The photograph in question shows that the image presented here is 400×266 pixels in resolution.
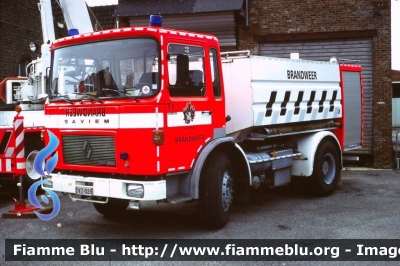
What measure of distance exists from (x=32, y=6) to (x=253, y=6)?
417 inches

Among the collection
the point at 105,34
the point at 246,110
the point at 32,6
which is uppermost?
the point at 32,6

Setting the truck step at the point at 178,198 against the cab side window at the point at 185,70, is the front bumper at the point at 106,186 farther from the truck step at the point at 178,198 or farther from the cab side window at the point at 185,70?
the cab side window at the point at 185,70

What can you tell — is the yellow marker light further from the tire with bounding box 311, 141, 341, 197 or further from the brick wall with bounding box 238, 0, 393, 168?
the brick wall with bounding box 238, 0, 393, 168

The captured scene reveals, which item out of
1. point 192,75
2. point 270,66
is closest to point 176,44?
point 192,75

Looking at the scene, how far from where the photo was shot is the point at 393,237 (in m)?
6.89

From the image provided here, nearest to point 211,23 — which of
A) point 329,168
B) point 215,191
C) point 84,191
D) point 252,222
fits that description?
point 329,168

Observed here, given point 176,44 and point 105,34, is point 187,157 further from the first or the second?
point 105,34

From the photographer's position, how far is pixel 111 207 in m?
8.26

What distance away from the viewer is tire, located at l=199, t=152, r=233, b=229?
23.2 ft

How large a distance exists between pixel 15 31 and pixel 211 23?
916 cm

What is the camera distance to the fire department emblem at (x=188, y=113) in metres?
6.81

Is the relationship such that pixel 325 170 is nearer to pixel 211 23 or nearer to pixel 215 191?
pixel 215 191

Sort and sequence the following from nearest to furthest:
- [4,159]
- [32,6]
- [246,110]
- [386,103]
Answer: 1. [246,110]
2. [4,159]
3. [386,103]
4. [32,6]

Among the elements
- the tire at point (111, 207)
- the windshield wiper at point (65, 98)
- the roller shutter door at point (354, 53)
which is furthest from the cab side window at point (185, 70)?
the roller shutter door at point (354, 53)
